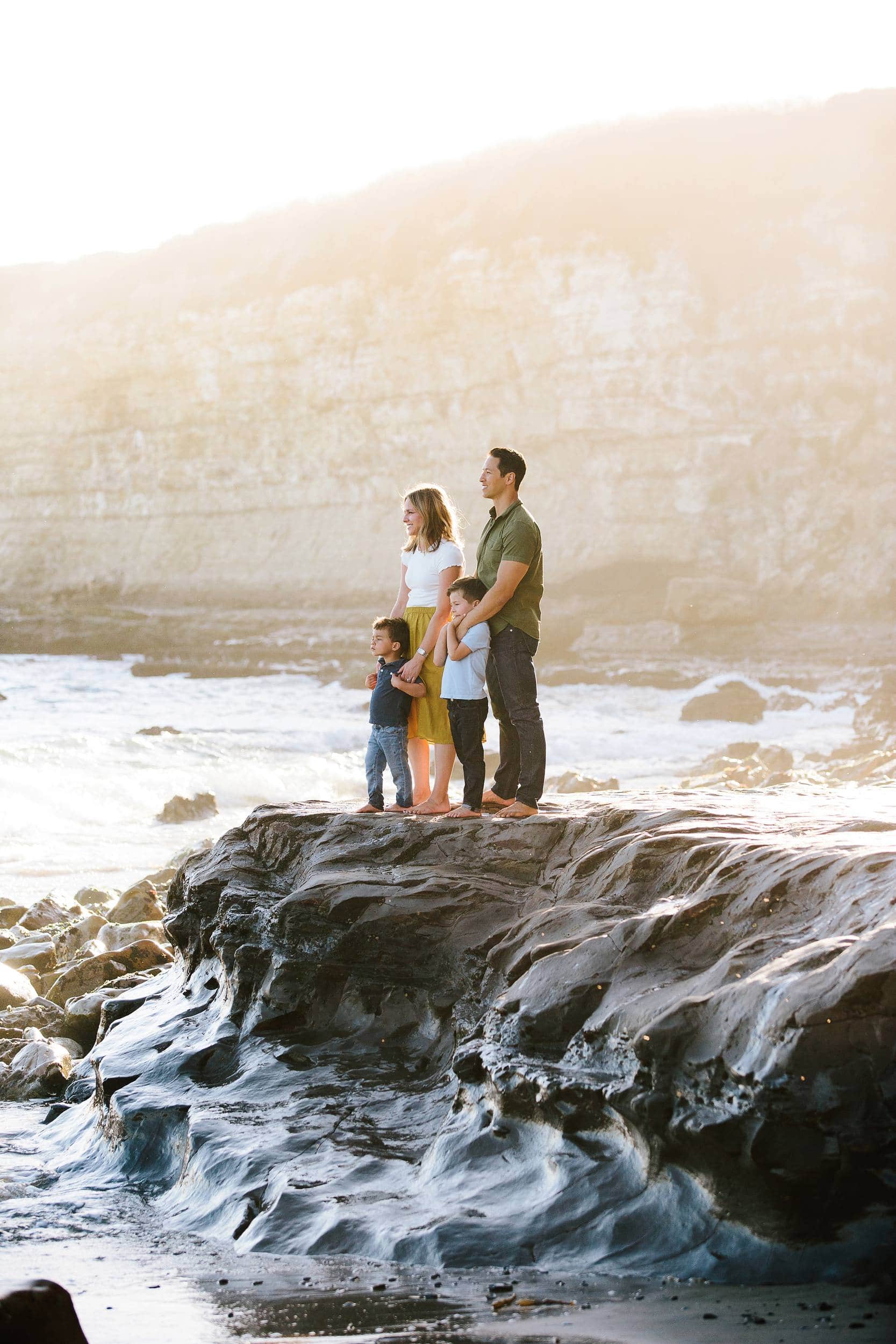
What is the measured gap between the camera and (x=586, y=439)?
3272 cm

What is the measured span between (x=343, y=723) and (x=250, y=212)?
79.7 ft

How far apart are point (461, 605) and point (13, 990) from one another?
2.78 m

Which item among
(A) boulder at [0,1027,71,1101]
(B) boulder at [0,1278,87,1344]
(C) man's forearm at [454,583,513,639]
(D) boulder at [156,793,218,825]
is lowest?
(D) boulder at [156,793,218,825]

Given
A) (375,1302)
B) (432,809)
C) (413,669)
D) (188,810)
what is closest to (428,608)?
(413,669)

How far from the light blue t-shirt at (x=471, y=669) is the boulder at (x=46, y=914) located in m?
3.57

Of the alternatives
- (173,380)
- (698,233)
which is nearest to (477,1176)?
(698,233)

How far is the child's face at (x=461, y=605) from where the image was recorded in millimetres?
4898

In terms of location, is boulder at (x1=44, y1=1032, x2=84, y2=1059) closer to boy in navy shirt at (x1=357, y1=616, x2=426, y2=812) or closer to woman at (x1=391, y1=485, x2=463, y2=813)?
boy in navy shirt at (x1=357, y1=616, x2=426, y2=812)

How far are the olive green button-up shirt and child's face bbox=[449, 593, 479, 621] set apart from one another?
99 millimetres

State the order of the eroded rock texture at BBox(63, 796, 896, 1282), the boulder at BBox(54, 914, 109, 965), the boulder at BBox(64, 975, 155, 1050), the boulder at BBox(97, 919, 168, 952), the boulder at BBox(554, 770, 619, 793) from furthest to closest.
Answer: the boulder at BBox(554, 770, 619, 793) → the boulder at BBox(54, 914, 109, 965) → the boulder at BBox(97, 919, 168, 952) → the boulder at BBox(64, 975, 155, 1050) → the eroded rock texture at BBox(63, 796, 896, 1282)

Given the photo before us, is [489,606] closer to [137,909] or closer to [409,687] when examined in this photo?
[409,687]

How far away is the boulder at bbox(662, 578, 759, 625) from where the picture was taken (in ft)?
95.5

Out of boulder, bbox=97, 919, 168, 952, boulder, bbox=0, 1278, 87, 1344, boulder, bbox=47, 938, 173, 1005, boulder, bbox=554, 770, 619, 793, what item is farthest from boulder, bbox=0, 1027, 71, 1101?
boulder, bbox=554, 770, 619, 793

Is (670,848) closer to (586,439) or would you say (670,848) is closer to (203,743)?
(203,743)
